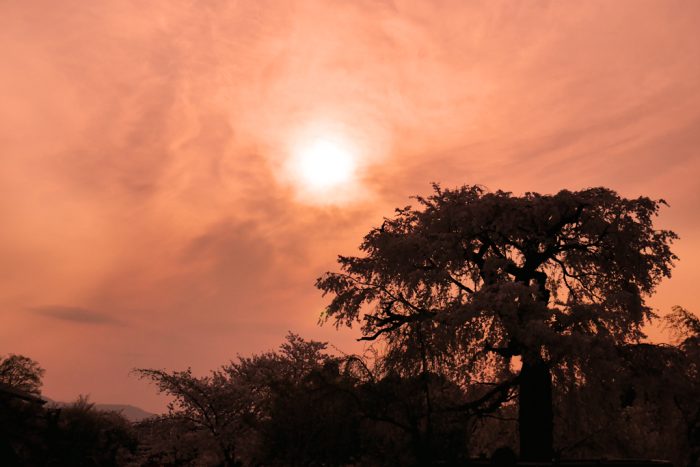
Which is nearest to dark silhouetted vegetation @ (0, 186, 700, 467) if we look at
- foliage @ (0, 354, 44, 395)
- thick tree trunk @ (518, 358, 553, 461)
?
thick tree trunk @ (518, 358, 553, 461)

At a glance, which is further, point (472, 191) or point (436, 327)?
point (472, 191)

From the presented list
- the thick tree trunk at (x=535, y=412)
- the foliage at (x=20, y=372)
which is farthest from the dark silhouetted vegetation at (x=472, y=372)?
the foliage at (x=20, y=372)

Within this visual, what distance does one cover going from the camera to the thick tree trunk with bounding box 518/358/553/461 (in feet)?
91.8

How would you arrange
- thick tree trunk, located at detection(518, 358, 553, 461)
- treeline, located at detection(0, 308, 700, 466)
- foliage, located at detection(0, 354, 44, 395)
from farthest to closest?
foliage, located at detection(0, 354, 44, 395) → thick tree trunk, located at detection(518, 358, 553, 461) → treeline, located at detection(0, 308, 700, 466)

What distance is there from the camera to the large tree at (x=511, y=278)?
25625 millimetres

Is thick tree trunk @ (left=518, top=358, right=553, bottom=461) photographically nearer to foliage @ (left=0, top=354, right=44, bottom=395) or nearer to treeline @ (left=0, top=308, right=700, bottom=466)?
treeline @ (left=0, top=308, right=700, bottom=466)

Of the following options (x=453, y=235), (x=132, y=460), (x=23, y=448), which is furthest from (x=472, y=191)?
(x=132, y=460)

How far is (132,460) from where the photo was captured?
45.9 metres

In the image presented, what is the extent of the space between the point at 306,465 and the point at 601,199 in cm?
1751

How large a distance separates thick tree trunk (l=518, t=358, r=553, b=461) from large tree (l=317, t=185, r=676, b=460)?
0.04m

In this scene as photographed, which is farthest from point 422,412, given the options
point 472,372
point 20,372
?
point 20,372

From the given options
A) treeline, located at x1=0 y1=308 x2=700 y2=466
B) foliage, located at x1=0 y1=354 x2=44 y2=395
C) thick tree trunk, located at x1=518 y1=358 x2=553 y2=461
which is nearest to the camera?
treeline, located at x1=0 y1=308 x2=700 y2=466

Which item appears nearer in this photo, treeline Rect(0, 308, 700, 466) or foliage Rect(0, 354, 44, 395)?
treeline Rect(0, 308, 700, 466)

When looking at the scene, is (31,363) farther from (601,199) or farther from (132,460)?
(601,199)
